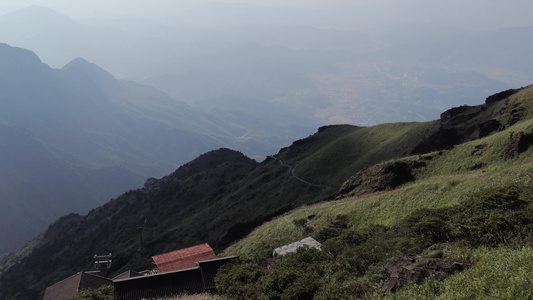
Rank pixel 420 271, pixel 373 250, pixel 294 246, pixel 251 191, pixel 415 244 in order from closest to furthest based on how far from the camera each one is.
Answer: pixel 420 271, pixel 415 244, pixel 373 250, pixel 294 246, pixel 251 191

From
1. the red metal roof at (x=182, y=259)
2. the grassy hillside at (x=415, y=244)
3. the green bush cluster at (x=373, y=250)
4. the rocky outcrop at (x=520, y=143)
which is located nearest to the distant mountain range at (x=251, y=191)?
the rocky outcrop at (x=520, y=143)

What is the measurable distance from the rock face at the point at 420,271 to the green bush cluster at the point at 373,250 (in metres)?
1.06

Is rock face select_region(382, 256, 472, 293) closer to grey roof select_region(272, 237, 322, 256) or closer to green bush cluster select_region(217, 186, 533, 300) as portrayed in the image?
green bush cluster select_region(217, 186, 533, 300)

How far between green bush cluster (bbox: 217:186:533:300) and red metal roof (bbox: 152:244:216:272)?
19.0 m

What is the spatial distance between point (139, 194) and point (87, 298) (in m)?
128

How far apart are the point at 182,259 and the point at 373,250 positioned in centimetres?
3023

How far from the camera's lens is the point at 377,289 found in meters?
20.4

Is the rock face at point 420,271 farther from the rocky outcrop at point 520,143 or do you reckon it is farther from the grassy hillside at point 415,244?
the rocky outcrop at point 520,143

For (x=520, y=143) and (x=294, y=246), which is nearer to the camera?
(x=294, y=246)

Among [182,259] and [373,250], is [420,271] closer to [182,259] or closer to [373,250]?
[373,250]

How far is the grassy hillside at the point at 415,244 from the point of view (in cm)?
1711

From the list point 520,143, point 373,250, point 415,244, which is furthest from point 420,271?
point 520,143

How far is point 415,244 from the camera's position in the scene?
2772 cm

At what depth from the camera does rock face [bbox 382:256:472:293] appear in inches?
744
